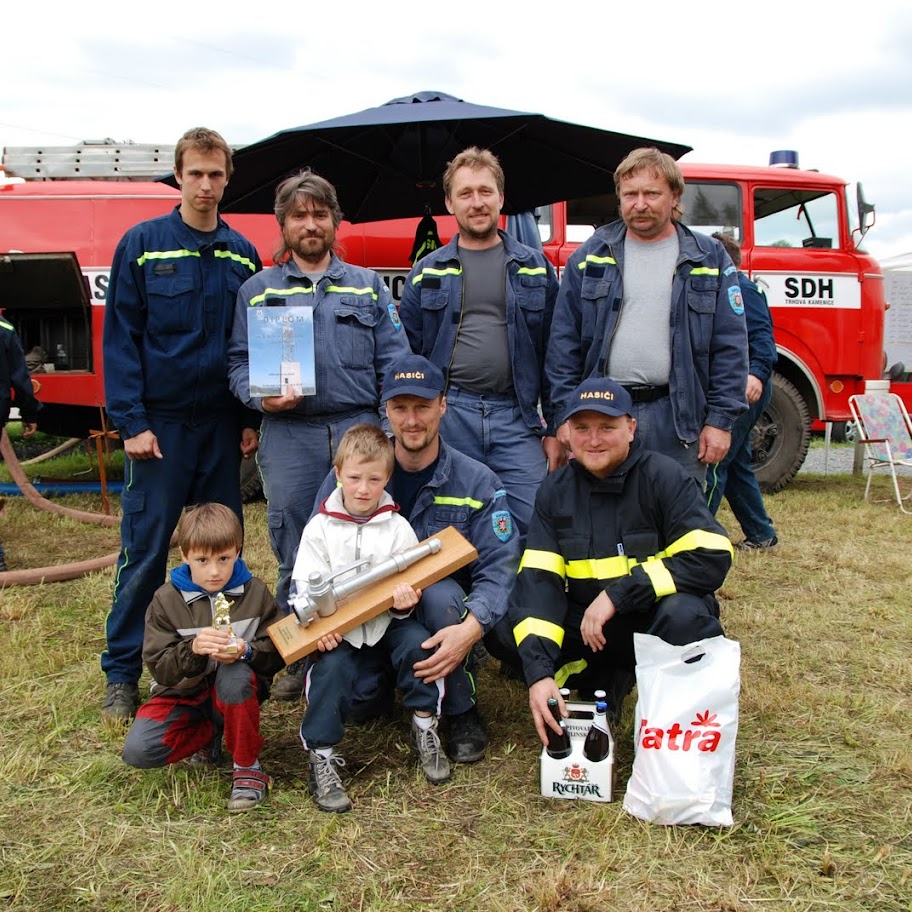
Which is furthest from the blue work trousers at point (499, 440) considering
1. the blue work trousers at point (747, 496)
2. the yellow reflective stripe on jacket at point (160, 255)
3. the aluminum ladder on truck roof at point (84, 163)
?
the aluminum ladder on truck roof at point (84, 163)

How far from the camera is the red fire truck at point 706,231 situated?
20.5 feet

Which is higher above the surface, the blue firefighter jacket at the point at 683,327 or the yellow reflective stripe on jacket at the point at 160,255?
the yellow reflective stripe on jacket at the point at 160,255

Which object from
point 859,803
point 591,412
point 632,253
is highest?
point 632,253

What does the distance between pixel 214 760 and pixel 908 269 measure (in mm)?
12696

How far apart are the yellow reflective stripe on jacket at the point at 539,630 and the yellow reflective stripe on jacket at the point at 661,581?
316 mm

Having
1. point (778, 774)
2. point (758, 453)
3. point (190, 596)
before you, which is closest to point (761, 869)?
point (778, 774)

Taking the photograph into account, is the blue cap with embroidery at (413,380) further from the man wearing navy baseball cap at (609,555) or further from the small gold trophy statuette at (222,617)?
the small gold trophy statuette at (222,617)

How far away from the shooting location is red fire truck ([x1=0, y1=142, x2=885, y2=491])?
6246 mm

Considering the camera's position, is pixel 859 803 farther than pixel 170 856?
Yes

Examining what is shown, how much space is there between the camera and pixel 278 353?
2.91 m

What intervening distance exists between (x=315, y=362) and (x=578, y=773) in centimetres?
162

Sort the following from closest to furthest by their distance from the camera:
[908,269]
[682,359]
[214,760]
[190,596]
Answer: [190,596] < [214,760] < [682,359] < [908,269]

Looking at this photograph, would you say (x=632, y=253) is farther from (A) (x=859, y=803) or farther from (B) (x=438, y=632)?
(A) (x=859, y=803)

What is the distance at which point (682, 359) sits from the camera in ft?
9.98
